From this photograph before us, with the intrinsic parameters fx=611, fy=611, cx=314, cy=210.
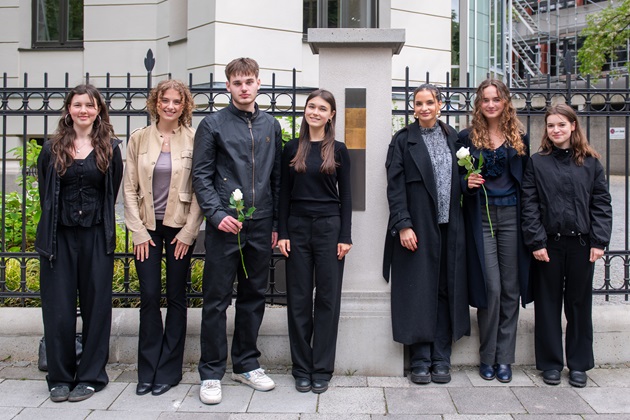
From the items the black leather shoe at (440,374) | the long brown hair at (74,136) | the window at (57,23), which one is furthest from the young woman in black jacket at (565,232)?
the window at (57,23)

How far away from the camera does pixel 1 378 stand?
469 cm

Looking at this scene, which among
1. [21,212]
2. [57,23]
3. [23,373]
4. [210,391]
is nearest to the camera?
[210,391]

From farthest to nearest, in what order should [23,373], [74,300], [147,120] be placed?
1. [147,120]
2. [23,373]
3. [74,300]

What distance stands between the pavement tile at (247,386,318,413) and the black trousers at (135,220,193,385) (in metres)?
0.68

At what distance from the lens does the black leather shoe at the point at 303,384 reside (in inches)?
174

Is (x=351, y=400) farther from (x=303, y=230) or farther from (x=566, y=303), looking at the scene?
(x=566, y=303)

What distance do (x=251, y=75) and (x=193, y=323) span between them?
2.09 metres

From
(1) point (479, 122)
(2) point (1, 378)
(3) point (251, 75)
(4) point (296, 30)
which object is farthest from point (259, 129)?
(4) point (296, 30)

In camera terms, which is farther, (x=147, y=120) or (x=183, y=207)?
(x=147, y=120)

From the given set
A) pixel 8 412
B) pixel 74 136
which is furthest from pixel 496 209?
pixel 8 412

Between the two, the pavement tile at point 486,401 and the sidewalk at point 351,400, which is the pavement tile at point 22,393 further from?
the pavement tile at point 486,401

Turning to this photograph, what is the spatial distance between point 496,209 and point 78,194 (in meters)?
3.01

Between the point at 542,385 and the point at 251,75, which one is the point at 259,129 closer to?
the point at 251,75

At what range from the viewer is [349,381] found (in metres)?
4.67
